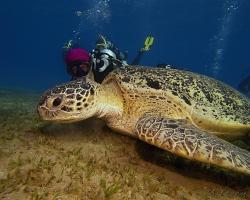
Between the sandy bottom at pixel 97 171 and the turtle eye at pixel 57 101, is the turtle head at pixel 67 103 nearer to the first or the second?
the turtle eye at pixel 57 101

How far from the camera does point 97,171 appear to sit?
308 cm

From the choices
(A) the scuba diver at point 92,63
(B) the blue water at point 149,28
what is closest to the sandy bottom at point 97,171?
(A) the scuba diver at point 92,63

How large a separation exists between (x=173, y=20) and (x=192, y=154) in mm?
45373

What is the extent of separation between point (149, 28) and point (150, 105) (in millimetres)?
54952

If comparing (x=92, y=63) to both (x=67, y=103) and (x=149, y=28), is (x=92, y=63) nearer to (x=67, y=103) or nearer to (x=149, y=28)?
(x=67, y=103)

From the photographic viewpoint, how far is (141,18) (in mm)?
49844

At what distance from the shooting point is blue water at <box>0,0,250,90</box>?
40.2 meters

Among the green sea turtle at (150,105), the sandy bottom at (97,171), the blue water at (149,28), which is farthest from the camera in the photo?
the blue water at (149,28)

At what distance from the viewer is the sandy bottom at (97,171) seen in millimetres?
2631

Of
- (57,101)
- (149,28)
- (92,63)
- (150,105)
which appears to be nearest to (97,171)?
(57,101)

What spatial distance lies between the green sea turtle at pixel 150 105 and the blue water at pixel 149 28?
2187 centimetres

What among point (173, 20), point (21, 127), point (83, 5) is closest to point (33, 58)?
point (83, 5)

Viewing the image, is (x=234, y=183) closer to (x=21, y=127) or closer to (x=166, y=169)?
(x=166, y=169)

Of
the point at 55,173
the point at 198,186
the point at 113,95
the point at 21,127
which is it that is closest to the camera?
the point at 55,173
